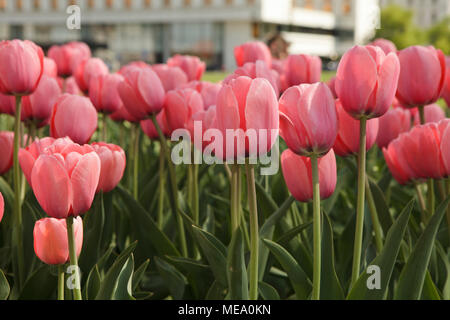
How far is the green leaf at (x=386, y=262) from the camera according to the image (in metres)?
1.08

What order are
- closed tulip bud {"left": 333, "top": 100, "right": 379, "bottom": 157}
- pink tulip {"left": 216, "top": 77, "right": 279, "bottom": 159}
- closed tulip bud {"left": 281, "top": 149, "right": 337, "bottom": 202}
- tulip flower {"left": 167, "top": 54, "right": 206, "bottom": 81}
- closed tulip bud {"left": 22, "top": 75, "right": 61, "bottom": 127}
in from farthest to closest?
tulip flower {"left": 167, "top": 54, "right": 206, "bottom": 81} → closed tulip bud {"left": 22, "top": 75, "right": 61, "bottom": 127} → closed tulip bud {"left": 333, "top": 100, "right": 379, "bottom": 157} → closed tulip bud {"left": 281, "top": 149, "right": 337, "bottom": 202} → pink tulip {"left": 216, "top": 77, "right": 279, "bottom": 159}

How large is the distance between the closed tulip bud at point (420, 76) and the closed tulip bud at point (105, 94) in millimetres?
791

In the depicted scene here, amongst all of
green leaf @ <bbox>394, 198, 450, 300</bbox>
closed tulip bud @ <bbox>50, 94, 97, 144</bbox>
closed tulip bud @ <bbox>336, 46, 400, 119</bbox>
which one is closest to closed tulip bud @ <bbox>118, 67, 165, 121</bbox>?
closed tulip bud @ <bbox>50, 94, 97, 144</bbox>

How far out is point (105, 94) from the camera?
1895mm

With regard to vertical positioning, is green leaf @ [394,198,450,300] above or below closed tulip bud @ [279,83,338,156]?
below

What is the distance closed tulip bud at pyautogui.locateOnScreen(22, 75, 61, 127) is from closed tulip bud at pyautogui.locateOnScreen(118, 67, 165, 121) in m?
0.24

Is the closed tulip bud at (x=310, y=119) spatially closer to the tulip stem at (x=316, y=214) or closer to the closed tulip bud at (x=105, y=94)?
the tulip stem at (x=316, y=214)

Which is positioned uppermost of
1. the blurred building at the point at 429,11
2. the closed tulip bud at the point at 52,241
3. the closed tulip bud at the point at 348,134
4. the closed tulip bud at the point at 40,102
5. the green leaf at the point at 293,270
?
the blurred building at the point at 429,11

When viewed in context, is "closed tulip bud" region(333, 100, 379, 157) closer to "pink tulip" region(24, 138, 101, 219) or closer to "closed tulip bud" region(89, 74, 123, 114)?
"pink tulip" region(24, 138, 101, 219)

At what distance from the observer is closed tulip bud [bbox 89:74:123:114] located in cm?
189

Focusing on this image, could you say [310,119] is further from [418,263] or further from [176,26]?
[176,26]

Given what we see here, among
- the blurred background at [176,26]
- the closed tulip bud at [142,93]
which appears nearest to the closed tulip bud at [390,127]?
the closed tulip bud at [142,93]

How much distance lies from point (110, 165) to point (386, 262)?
1.71ft
